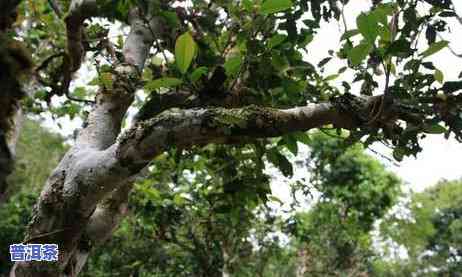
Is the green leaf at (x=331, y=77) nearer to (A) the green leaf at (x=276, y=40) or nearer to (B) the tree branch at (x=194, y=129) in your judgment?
(A) the green leaf at (x=276, y=40)

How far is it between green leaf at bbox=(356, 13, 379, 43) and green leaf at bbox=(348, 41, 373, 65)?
0.17 ft

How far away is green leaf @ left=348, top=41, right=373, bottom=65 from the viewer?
1504mm

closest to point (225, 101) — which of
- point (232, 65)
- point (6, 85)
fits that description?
point (232, 65)

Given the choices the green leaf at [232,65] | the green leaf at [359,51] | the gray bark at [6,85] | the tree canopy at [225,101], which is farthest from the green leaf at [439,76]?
the gray bark at [6,85]

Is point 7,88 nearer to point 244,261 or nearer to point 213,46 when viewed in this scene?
point 213,46

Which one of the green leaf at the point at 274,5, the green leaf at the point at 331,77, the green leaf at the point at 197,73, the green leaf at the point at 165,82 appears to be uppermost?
the green leaf at the point at 331,77

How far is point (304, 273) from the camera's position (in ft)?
18.9

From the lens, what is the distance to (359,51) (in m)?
1.53

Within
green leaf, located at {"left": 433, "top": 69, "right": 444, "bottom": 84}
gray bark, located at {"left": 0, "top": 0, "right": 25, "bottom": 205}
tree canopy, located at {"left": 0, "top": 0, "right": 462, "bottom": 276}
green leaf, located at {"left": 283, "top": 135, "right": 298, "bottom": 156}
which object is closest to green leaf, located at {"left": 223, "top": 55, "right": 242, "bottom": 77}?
tree canopy, located at {"left": 0, "top": 0, "right": 462, "bottom": 276}

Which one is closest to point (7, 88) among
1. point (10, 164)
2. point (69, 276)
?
point (10, 164)

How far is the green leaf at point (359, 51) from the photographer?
1.50 metres

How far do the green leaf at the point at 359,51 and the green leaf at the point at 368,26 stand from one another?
5cm

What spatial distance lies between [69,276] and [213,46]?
1.42 m

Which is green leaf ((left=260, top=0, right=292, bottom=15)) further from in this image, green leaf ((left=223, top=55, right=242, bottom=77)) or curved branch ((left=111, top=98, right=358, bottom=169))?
curved branch ((left=111, top=98, right=358, bottom=169))
